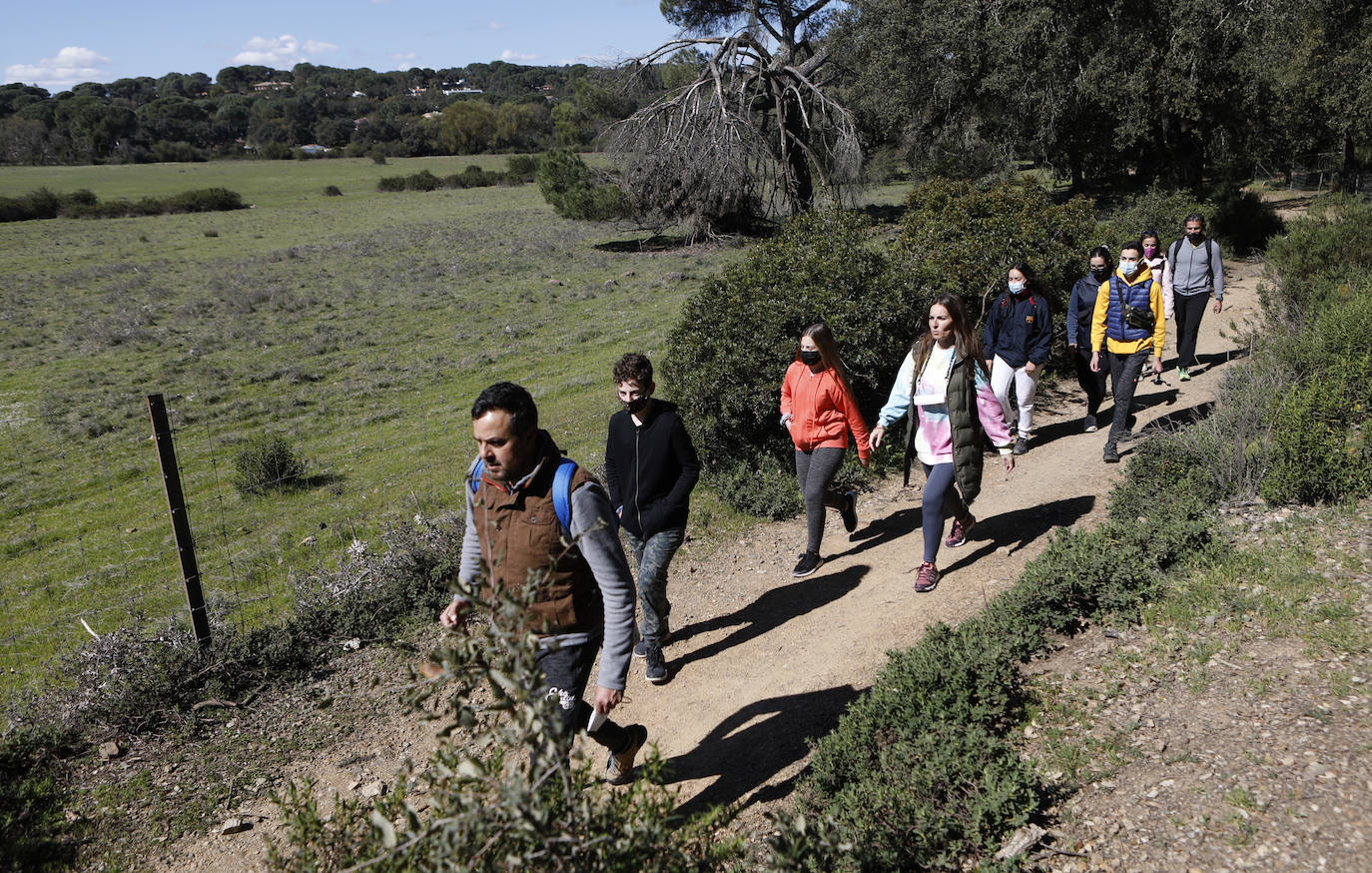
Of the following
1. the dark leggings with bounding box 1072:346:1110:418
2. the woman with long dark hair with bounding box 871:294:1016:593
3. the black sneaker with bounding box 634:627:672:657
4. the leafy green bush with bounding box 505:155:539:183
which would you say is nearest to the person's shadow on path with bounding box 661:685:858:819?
the black sneaker with bounding box 634:627:672:657

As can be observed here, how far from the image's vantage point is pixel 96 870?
4.12 m

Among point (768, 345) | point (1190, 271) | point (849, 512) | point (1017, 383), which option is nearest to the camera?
point (849, 512)

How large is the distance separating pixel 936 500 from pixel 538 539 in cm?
330

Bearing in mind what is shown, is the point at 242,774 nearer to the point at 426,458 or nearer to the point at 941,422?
the point at 941,422

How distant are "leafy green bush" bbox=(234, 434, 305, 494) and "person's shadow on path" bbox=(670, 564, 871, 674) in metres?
6.45

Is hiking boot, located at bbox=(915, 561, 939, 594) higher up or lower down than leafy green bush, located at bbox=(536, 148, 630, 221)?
lower down

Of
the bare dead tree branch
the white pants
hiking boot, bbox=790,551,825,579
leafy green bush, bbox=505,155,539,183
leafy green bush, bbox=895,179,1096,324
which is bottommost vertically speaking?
hiking boot, bbox=790,551,825,579

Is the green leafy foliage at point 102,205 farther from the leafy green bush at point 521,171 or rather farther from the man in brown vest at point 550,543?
the man in brown vest at point 550,543

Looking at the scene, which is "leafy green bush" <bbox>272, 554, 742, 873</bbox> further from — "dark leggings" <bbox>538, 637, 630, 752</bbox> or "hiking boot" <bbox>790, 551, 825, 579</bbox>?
"hiking boot" <bbox>790, 551, 825, 579</bbox>

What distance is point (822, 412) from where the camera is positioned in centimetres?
601

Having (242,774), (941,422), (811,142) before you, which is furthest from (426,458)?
(811,142)

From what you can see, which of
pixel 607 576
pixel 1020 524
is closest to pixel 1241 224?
pixel 1020 524

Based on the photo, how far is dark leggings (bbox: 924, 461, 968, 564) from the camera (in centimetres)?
578

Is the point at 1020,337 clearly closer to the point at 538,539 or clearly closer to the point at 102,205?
the point at 538,539
